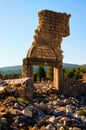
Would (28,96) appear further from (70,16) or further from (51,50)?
(70,16)

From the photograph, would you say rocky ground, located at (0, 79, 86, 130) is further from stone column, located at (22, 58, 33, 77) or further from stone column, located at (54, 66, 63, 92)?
stone column, located at (54, 66, 63, 92)

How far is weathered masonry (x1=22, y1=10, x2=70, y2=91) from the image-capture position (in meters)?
26.1

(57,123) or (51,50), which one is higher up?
(51,50)

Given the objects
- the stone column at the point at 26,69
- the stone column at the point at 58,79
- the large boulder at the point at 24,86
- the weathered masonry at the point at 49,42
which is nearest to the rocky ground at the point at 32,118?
the large boulder at the point at 24,86

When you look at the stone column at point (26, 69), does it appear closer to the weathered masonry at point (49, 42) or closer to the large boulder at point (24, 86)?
the weathered masonry at point (49, 42)

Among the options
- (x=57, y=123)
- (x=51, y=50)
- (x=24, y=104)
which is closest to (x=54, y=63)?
(x=51, y=50)

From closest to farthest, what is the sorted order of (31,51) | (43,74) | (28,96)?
(28,96), (31,51), (43,74)

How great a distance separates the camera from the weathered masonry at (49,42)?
85.6 ft

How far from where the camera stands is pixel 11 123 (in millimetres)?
12289

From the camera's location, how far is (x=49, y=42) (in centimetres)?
2697

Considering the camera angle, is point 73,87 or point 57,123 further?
point 73,87

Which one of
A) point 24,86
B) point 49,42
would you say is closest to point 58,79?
point 49,42

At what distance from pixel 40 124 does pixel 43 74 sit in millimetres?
50830

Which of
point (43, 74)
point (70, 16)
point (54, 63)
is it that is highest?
point (70, 16)
